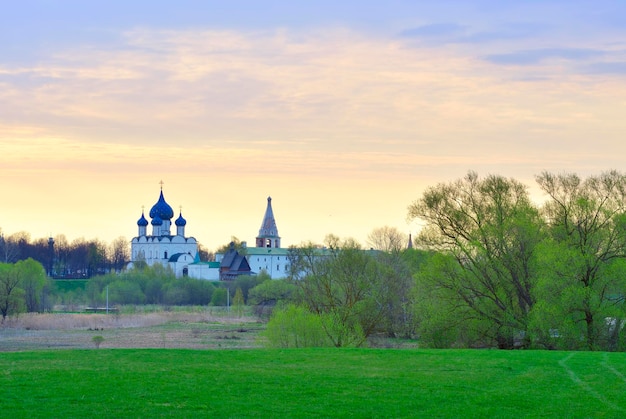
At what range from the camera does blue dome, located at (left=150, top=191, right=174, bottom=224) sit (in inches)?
5679

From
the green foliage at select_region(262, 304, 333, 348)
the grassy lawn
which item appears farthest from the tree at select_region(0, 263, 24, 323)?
the grassy lawn

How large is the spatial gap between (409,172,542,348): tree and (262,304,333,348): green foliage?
17.0ft

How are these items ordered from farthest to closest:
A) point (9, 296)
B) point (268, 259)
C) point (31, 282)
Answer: point (268, 259) → point (31, 282) → point (9, 296)

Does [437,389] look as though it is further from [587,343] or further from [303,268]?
[303,268]

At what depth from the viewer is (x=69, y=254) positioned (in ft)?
517

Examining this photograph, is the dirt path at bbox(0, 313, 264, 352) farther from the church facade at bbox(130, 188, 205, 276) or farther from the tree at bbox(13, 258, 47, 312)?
the church facade at bbox(130, 188, 205, 276)

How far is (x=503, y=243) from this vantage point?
121 feet

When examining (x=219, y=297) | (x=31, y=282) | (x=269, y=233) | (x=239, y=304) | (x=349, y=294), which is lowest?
(x=239, y=304)

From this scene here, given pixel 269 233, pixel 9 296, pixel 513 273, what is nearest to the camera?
pixel 513 273

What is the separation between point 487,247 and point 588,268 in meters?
4.20

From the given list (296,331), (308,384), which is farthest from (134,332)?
(308,384)

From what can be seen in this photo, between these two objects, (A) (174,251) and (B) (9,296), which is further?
(A) (174,251)

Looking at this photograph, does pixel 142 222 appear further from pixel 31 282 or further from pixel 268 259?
pixel 31 282

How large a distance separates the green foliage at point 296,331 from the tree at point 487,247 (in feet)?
17.0
